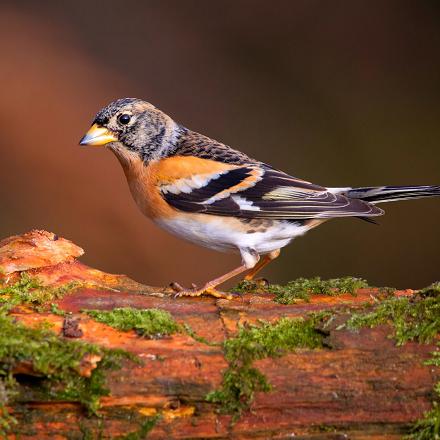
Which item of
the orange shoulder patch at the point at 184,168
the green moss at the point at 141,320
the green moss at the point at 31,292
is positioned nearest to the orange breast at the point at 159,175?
the orange shoulder patch at the point at 184,168

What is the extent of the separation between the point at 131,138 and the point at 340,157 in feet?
10.6

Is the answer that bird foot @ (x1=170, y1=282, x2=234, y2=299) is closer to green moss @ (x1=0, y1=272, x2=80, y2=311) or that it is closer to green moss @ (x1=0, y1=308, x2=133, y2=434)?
green moss @ (x1=0, y1=272, x2=80, y2=311)

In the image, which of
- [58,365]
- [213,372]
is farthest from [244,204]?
[58,365]

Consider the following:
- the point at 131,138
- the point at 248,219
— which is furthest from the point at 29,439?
the point at 131,138

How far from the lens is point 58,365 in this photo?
8.58 feet

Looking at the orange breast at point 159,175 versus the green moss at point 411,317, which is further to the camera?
the orange breast at point 159,175

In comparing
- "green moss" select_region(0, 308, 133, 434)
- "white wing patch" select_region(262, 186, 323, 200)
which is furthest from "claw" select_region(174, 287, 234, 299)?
"green moss" select_region(0, 308, 133, 434)

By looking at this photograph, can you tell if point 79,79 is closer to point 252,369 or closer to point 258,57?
point 258,57

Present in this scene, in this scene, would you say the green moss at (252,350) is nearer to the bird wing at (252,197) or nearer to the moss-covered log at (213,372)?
the moss-covered log at (213,372)

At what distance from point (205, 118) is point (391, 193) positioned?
3547 mm

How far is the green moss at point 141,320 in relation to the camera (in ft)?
9.55

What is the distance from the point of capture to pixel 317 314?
3.04 m

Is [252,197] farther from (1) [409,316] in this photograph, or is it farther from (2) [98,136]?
(1) [409,316]

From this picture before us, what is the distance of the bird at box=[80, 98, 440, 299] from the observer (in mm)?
4000
